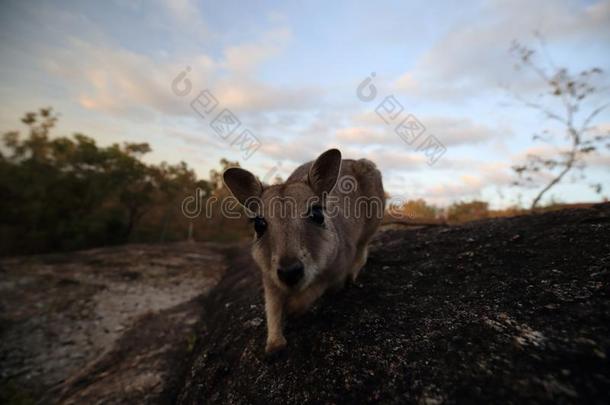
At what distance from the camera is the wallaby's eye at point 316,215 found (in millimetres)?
3889

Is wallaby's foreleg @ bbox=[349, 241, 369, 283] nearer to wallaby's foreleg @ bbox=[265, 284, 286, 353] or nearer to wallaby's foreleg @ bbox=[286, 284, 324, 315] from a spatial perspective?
wallaby's foreleg @ bbox=[286, 284, 324, 315]

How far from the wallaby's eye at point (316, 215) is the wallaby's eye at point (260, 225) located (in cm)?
66

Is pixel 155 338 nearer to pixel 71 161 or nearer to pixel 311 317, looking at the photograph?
pixel 311 317

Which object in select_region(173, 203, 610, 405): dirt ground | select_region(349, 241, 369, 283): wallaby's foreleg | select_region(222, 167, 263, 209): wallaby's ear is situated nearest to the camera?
select_region(173, 203, 610, 405): dirt ground

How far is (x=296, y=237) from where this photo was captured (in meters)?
3.40

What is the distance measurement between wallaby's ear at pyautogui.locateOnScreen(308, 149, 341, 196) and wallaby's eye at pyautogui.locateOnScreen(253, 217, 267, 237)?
986 mm

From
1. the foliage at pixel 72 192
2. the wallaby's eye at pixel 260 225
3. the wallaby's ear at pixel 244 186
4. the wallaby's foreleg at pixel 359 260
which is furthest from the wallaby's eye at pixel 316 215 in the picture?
the foliage at pixel 72 192

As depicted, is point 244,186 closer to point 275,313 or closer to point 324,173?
point 324,173

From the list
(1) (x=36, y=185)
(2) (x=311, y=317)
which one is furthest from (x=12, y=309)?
(1) (x=36, y=185)

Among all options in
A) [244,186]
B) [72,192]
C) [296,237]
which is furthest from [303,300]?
[72,192]

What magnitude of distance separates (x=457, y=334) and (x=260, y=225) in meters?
2.66

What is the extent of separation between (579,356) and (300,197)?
3.09 m

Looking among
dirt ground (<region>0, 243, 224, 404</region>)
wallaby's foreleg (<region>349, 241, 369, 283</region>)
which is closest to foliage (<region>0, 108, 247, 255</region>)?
dirt ground (<region>0, 243, 224, 404</region>)

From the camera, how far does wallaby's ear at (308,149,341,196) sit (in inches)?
169
